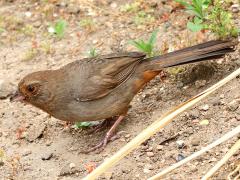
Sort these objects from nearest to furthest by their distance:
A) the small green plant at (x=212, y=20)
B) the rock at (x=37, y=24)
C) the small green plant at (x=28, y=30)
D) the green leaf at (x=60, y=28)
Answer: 1. the small green plant at (x=212, y=20)
2. the green leaf at (x=60, y=28)
3. the small green plant at (x=28, y=30)
4. the rock at (x=37, y=24)

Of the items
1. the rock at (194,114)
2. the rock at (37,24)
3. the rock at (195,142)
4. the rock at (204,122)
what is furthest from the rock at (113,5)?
the rock at (195,142)

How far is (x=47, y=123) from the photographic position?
697 cm

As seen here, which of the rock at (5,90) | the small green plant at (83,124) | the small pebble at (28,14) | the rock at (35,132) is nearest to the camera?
the rock at (35,132)

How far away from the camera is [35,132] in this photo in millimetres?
6719

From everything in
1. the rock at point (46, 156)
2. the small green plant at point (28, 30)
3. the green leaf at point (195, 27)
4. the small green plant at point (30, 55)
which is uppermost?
the green leaf at point (195, 27)

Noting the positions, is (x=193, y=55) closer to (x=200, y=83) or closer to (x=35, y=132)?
(x=200, y=83)

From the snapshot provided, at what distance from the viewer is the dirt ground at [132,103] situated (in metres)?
5.70

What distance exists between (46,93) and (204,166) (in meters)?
2.10

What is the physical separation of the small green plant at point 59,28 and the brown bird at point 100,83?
170 cm

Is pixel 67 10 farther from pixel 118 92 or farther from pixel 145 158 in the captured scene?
pixel 145 158

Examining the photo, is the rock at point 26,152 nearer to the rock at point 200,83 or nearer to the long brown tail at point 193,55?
the long brown tail at point 193,55

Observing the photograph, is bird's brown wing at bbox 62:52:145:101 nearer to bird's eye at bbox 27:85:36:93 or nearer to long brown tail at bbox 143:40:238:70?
→ long brown tail at bbox 143:40:238:70

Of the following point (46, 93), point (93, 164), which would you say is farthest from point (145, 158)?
point (46, 93)

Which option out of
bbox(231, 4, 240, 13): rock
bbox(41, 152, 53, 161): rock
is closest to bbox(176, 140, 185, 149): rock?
bbox(41, 152, 53, 161): rock
